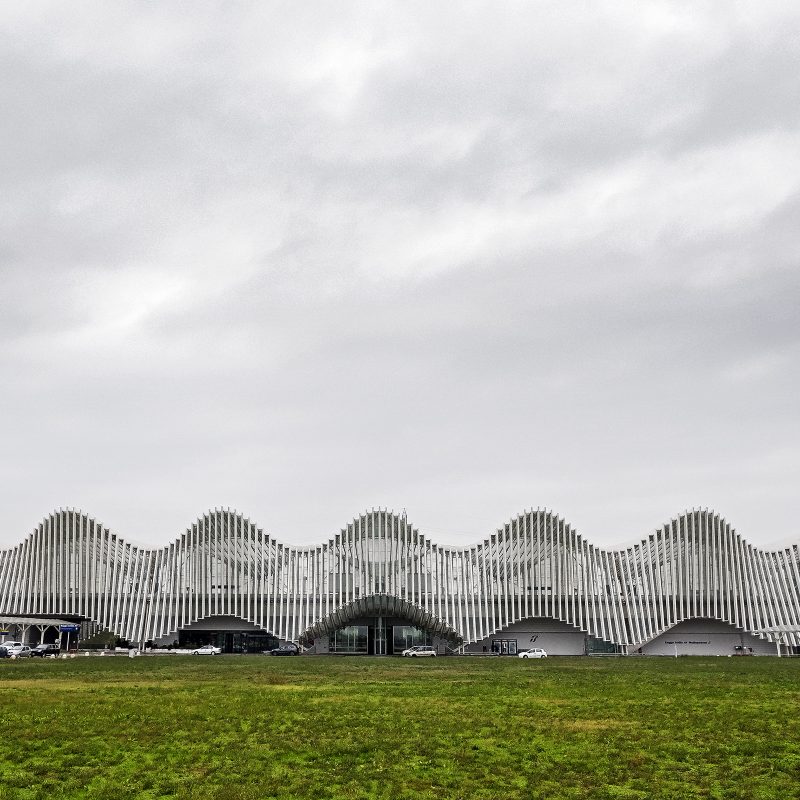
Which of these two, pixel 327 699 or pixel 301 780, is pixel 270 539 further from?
pixel 301 780

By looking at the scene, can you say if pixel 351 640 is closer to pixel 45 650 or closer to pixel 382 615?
pixel 382 615

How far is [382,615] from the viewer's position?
8600 cm

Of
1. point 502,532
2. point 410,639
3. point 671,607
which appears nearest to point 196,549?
point 410,639

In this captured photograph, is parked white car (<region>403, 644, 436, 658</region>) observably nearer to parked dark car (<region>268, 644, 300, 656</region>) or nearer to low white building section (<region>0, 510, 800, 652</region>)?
low white building section (<region>0, 510, 800, 652</region>)

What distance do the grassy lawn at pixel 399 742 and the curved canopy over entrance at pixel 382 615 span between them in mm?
53957

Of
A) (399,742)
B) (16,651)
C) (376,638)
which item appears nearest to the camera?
(399,742)

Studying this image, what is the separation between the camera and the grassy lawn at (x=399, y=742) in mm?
13656

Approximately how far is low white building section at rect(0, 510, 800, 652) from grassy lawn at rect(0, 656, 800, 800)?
195ft

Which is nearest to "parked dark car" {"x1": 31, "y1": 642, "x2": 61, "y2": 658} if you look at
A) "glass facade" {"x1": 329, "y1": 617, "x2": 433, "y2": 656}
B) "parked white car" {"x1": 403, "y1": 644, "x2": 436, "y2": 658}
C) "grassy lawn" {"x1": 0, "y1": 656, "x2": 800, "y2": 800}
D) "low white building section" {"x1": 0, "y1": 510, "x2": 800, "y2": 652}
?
"low white building section" {"x1": 0, "y1": 510, "x2": 800, "y2": 652}

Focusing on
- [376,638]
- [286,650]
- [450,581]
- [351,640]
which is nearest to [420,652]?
[376,638]

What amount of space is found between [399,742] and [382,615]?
6971 centimetres

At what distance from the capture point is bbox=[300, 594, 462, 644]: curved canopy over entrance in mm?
83500

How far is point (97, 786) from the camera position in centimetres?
1355

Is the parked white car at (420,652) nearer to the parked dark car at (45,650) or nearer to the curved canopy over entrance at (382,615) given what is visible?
the curved canopy over entrance at (382,615)
